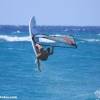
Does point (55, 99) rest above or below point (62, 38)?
below

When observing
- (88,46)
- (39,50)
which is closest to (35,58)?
(39,50)

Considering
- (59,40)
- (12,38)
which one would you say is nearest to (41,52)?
(59,40)

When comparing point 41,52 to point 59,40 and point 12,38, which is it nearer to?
point 59,40

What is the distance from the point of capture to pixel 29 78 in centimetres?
561

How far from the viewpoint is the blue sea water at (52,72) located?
557cm

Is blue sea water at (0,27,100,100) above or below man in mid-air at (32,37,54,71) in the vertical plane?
below

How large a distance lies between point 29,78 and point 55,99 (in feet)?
0.84

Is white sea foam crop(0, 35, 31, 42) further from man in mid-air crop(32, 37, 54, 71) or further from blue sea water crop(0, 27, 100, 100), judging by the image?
man in mid-air crop(32, 37, 54, 71)

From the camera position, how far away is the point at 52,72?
5645mm

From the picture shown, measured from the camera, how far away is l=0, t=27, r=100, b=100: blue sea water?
18.3 ft

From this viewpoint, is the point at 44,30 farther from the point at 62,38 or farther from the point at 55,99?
the point at 55,99

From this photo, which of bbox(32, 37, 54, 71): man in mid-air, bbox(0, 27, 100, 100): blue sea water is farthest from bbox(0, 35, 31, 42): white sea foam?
bbox(32, 37, 54, 71): man in mid-air

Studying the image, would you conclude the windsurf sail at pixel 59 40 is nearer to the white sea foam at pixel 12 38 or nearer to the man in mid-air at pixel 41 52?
the man in mid-air at pixel 41 52

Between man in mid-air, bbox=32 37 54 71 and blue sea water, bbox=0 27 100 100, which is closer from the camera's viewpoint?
man in mid-air, bbox=32 37 54 71
